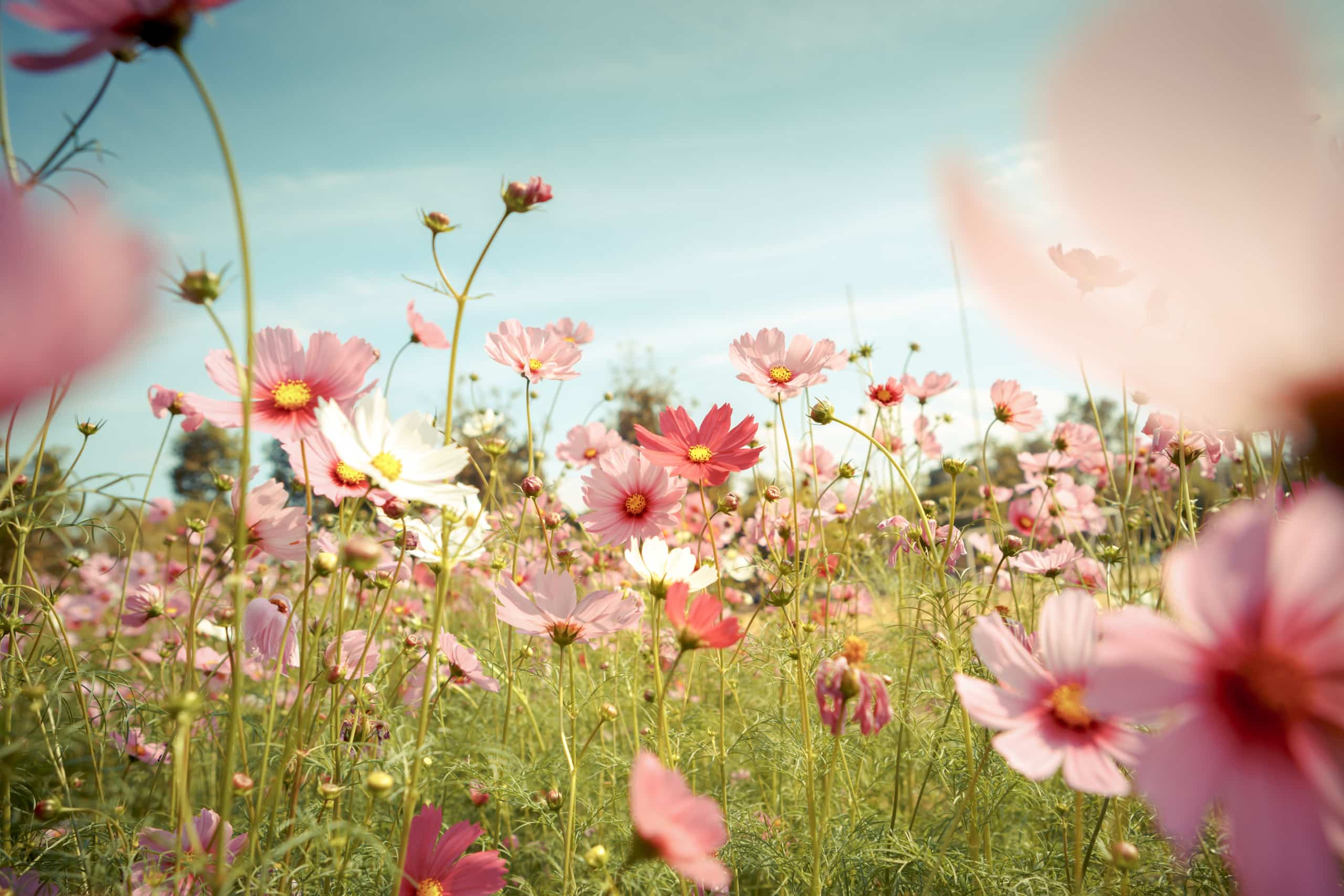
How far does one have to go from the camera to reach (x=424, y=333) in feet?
2.97

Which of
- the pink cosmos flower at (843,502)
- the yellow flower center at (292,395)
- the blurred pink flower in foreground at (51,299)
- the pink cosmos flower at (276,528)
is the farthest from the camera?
the pink cosmos flower at (843,502)

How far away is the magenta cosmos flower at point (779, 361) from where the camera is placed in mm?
943

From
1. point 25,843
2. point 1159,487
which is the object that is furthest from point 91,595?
point 1159,487

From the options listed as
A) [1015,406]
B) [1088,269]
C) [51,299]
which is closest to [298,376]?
[51,299]

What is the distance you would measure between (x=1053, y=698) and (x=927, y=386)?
1231 mm

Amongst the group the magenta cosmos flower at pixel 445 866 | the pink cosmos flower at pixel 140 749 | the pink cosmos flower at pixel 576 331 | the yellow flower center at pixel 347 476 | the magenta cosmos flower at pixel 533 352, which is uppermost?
the pink cosmos flower at pixel 576 331

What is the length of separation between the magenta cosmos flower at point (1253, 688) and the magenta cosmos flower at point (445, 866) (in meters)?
0.53

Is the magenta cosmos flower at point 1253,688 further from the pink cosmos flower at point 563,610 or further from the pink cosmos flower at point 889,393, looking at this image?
the pink cosmos flower at point 889,393

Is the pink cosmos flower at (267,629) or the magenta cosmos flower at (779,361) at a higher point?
the magenta cosmos flower at (779,361)

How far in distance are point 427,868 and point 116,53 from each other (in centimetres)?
64

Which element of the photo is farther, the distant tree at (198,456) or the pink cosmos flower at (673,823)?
the distant tree at (198,456)

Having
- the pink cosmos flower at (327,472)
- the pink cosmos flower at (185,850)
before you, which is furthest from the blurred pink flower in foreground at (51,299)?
the pink cosmos flower at (185,850)

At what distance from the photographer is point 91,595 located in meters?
3.34

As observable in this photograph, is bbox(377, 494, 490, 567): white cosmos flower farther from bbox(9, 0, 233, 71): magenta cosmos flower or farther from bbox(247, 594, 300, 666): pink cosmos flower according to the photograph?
bbox(9, 0, 233, 71): magenta cosmos flower
